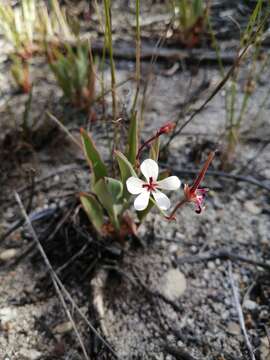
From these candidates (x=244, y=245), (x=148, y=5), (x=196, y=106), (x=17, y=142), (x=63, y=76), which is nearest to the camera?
(x=244, y=245)

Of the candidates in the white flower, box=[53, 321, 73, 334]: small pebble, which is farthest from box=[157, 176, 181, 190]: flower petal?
box=[53, 321, 73, 334]: small pebble

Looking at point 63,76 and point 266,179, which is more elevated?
point 63,76

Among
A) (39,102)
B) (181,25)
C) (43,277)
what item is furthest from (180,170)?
(181,25)

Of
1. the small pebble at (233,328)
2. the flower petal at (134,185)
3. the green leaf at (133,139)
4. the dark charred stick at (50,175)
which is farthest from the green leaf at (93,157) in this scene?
the small pebble at (233,328)

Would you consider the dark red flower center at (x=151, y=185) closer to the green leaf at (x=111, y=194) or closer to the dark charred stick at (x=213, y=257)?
the green leaf at (x=111, y=194)

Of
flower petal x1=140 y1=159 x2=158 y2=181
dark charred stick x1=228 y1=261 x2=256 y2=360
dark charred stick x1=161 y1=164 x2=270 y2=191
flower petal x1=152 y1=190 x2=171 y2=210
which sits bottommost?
dark charred stick x1=228 y1=261 x2=256 y2=360

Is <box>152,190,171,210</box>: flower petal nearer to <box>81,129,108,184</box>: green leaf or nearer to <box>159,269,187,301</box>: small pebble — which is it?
<box>81,129,108,184</box>: green leaf

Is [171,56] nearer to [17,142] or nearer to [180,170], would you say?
[180,170]
